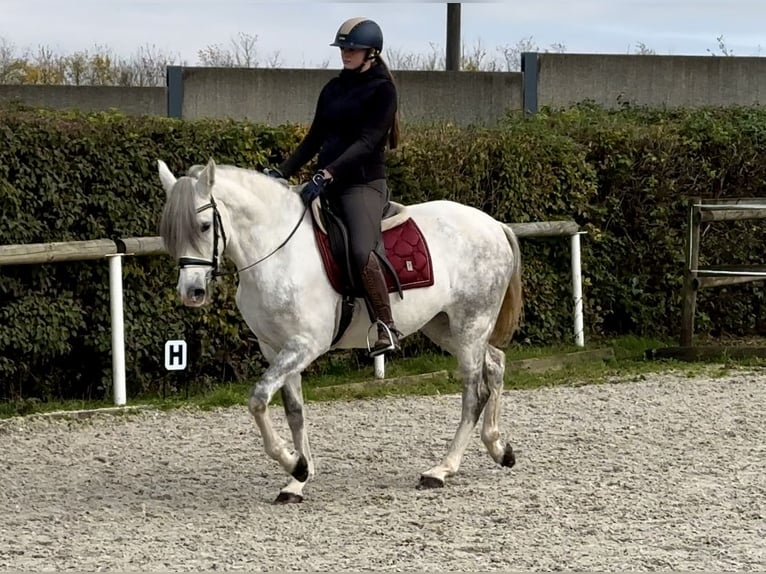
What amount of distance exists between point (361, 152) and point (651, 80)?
11.8 meters

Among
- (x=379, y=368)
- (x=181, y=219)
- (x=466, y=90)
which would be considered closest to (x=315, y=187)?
(x=181, y=219)

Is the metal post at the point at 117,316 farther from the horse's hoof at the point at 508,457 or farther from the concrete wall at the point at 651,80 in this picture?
the concrete wall at the point at 651,80

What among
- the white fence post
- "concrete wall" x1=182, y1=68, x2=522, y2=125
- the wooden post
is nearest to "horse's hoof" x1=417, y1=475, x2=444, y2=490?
the white fence post

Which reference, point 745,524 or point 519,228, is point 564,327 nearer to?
point 519,228

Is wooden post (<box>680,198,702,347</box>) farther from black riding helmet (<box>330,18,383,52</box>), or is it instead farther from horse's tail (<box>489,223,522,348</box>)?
black riding helmet (<box>330,18,383,52</box>)

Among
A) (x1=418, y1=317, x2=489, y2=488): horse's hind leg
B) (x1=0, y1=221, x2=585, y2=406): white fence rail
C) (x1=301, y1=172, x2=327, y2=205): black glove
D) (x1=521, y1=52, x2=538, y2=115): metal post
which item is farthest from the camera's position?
(x1=521, y1=52, x2=538, y2=115): metal post

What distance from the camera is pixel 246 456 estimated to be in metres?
8.10

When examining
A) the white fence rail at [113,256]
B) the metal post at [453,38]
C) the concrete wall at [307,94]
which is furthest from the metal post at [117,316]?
the metal post at [453,38]

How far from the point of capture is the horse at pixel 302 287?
643 cm

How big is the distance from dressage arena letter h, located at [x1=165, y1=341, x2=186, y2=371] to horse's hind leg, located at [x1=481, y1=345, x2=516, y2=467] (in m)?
2.67

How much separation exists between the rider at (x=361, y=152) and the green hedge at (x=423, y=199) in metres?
2.37

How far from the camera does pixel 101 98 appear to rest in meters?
16.0

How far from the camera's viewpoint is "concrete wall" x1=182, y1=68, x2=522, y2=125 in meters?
15.9

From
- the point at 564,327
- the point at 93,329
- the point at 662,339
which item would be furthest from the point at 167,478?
the point at 662,339
